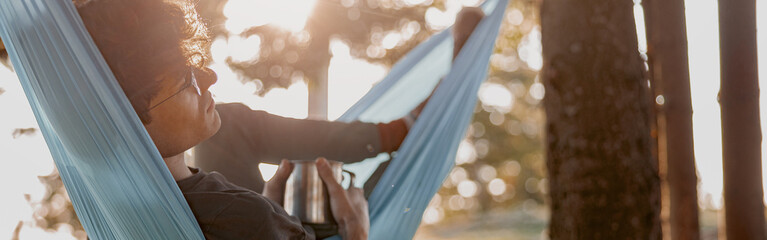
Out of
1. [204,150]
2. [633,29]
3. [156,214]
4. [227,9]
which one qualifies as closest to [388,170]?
[204,150]

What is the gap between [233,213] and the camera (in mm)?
1144

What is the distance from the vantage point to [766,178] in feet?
8.30

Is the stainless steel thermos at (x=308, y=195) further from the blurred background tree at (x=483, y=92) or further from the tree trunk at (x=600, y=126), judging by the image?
the tree trunk at (x=600, y=126)

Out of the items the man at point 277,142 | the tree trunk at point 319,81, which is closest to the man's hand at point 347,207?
the man at point 277,142

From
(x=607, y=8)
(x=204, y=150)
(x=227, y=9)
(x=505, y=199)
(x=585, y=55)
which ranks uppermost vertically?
(x=227, y=9)

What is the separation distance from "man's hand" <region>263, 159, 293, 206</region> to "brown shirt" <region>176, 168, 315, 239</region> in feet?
1.43

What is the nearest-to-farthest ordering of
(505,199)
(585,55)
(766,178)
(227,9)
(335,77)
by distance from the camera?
(585,55) < (766,178) < (227,9) < (335,77) < (505,199)

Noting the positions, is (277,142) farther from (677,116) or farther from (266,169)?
(677,116)

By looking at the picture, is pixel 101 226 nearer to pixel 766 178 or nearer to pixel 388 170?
pixel 388 170

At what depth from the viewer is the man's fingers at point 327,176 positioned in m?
1.62

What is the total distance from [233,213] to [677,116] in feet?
6.73

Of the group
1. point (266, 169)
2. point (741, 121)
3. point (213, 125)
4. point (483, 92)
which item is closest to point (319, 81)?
point (266, 169)

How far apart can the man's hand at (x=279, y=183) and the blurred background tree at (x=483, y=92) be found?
15.0 inches

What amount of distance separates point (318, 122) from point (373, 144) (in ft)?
0.52
